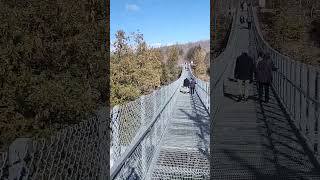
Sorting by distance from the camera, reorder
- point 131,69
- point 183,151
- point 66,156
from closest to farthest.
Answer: point 66,156, point 183,151, point 131,69

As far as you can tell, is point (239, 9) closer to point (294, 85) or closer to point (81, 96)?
point (294, 85)

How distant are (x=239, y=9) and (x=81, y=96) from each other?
2.54 meters

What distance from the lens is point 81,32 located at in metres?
7.17

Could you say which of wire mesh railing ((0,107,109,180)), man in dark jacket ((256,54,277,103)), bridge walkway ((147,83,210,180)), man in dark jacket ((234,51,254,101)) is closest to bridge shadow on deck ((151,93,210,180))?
bridge walkway ((147,83,210,180))

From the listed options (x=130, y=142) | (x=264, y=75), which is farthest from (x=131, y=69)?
(x=130, y=142)

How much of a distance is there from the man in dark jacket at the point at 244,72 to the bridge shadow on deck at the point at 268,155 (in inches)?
15.2

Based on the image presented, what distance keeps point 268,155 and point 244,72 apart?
3.76 feet

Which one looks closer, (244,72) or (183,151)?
(183,151)

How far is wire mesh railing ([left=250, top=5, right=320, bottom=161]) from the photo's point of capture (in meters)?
2.75

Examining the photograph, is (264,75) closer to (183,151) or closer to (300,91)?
(300,91)

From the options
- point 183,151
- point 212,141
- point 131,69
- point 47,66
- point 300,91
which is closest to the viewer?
point 300,91

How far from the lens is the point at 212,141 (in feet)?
11.2

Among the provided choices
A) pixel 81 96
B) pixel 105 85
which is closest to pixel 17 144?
pixel 81 96

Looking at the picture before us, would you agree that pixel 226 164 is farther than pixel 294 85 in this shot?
No
